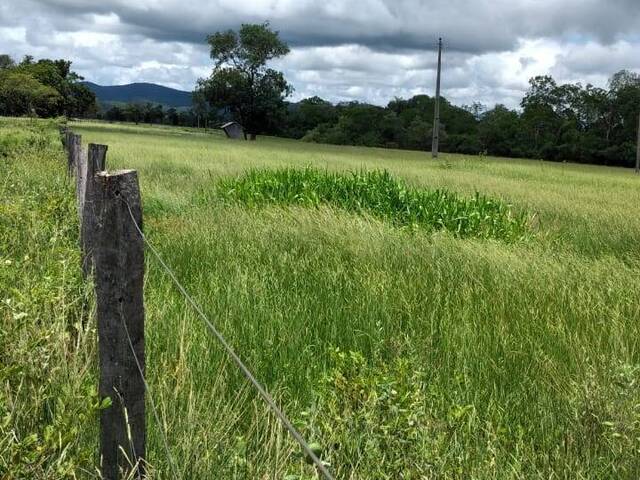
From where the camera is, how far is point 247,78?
74062 mm

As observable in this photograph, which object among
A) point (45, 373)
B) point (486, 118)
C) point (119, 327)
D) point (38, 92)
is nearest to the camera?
point (119, 327)

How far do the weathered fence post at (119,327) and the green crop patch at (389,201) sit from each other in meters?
6.40

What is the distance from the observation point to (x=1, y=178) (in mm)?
10141

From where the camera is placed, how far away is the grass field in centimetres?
266

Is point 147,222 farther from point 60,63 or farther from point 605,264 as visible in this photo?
point 60,63

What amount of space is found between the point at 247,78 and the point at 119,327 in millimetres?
74765

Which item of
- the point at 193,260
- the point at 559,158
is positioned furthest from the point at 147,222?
the point at 559,158

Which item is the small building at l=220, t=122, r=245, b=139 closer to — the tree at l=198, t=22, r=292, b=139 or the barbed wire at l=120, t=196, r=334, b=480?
the tree at l=198, t=22, r=292, b=139

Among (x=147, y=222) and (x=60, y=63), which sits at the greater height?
(x=60, y=63)

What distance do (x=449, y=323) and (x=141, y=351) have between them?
2.65 metres

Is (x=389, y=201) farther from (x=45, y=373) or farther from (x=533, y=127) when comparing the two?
(x=533, y=127)

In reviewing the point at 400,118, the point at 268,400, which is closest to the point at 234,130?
the point at 400,118

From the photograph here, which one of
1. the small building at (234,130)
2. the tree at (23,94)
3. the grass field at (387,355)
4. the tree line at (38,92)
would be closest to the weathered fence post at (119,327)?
the grass field at (387,355)

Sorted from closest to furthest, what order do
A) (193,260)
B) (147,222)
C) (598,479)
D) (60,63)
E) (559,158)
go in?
(598,479) → (193,260) → (147,222) → (559,158) → (60,63)
